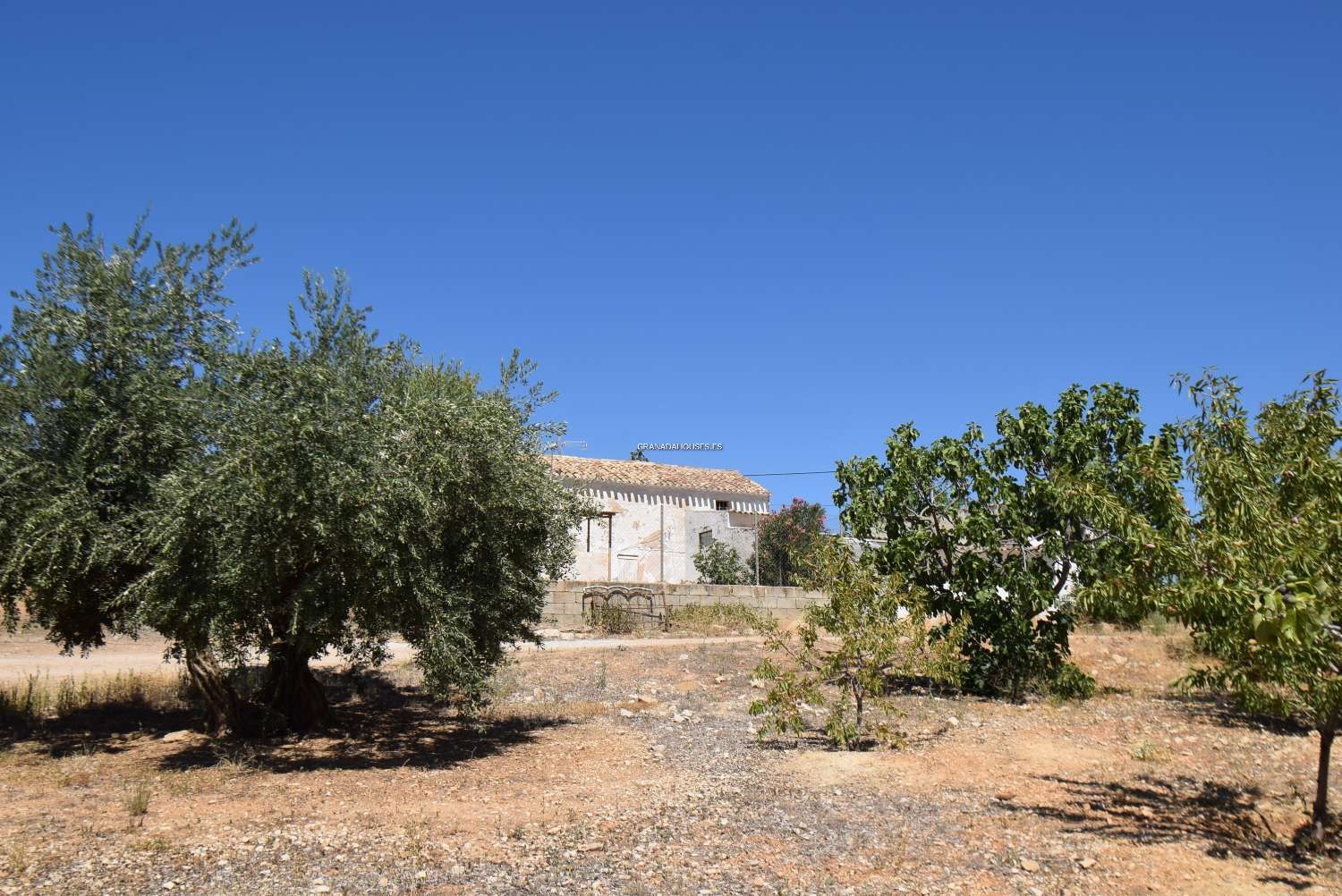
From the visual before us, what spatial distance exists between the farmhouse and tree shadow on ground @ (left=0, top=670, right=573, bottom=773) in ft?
74.3

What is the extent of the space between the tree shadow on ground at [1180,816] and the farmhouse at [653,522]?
29634mm

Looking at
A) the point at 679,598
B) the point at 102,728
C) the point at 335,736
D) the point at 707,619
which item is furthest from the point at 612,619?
the point at 102,728

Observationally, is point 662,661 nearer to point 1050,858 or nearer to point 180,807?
point 180,807

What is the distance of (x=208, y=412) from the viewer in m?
11.4

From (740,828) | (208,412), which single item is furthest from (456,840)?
(208,412)

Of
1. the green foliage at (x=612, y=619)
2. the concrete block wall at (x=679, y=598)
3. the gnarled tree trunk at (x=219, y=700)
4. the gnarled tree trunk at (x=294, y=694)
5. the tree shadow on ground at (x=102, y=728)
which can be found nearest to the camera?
the tree shadow on ground at (x=102, y=728)

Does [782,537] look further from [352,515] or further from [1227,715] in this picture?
[352,515]

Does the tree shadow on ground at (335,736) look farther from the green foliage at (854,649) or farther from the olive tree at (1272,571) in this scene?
the olive tree at (1272,571)

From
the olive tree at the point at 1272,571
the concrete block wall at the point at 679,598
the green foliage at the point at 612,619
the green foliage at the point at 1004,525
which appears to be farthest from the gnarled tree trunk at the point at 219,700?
the green foliage at the point at 612,619

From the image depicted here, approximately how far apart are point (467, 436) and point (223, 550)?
2.90m

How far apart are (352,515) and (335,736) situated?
15.3 feet

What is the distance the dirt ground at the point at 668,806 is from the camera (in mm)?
7438

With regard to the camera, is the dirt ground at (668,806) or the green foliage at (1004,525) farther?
the green foliage at (1004,525)

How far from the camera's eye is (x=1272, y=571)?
6.77m
